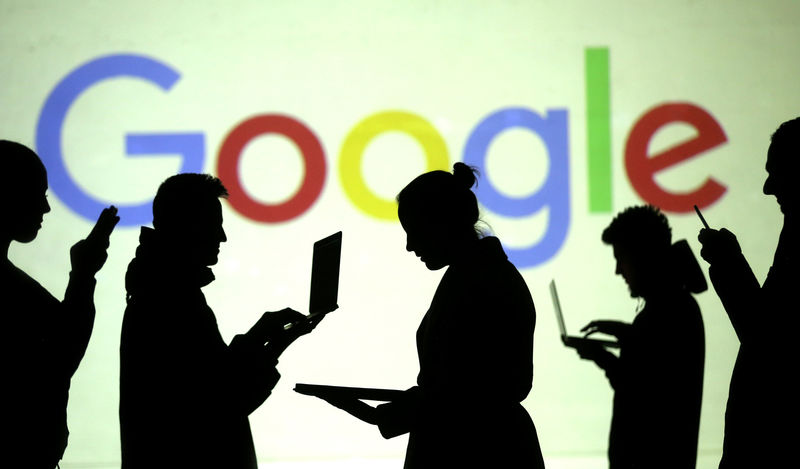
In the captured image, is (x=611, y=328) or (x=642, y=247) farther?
(x=611, y=328)

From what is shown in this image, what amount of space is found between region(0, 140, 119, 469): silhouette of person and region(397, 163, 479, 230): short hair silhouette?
801mm

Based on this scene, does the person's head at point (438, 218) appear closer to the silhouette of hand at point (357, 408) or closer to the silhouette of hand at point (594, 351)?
the silhouette of hand at point (357, 408)

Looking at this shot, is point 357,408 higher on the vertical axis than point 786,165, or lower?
lower

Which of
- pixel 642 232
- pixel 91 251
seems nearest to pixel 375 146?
pixel 642 232

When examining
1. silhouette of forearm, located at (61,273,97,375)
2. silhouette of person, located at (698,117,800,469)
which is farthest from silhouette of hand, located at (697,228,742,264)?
silhouette of forearm, located at (61,273,97,375)

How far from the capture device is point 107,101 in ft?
14.6

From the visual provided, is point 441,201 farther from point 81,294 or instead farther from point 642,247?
point 642,247

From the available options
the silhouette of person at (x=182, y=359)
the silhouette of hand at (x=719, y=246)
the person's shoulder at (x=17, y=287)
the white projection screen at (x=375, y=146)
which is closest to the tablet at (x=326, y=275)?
the silhouette of person at (x=182, y=359)

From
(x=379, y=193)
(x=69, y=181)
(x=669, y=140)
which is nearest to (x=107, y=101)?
(x=69, y=181)

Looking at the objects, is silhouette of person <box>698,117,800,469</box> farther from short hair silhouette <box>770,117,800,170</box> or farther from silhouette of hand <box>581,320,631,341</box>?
silhouette of hand <box>581,320,631,341</box>

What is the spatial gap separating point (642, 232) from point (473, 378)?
120 cm

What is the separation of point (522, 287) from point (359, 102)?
289 centimetres

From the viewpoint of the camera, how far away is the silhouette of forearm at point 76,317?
173cm

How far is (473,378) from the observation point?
5.36ft
